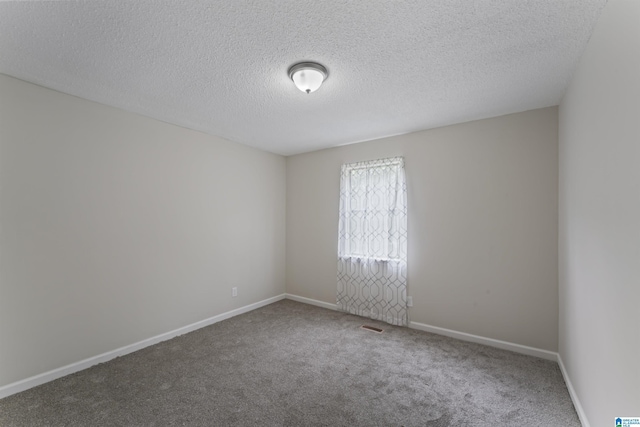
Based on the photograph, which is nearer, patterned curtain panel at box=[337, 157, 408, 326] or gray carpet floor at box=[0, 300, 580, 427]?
gray carpet floor at box=[0, 300, 580, 427]

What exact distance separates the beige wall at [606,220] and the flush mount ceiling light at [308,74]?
5.13ft

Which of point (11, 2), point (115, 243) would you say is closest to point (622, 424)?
point (11, 2)

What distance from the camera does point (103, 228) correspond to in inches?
104

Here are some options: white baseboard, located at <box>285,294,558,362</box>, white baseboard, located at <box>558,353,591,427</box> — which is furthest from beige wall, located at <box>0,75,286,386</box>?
white baseboard, located at <box>558,353,591,427</box>

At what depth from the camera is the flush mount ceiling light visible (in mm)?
1963

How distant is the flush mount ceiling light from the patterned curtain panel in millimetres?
1877

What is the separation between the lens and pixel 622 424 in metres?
1.21

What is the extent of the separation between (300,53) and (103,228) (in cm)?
244

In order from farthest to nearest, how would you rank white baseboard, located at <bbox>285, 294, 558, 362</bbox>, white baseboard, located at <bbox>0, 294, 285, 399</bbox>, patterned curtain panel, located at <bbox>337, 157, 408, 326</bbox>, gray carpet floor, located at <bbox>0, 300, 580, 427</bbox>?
patterned curtain panel, located at <bbox>337, 157, 408, 326</bbox>
white baseboard, located at <bbox>285, 294, 558, 362</bbox>
white baseboard, located at <bbox>0, 294, 285, 399</bbox>
gray carpet floor, located at <bbox>0, 300, 580, 427</bbox>

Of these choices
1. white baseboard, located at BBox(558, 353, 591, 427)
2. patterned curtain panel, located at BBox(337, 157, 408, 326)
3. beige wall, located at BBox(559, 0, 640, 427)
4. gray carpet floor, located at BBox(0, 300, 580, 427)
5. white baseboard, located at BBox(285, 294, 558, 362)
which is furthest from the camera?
patterned curtain panel, located at BBox(337, 157, 408, 326)

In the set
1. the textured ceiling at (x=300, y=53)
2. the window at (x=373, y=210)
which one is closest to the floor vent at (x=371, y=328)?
the window at (x=373, y=210)

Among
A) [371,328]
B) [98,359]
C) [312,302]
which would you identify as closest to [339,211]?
[312,302]

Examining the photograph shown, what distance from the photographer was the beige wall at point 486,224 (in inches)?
105

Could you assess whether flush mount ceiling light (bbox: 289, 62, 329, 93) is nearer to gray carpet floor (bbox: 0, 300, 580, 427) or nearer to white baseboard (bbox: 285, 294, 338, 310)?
gray carpet floor (bbox: 0, 300, 580, 427)
